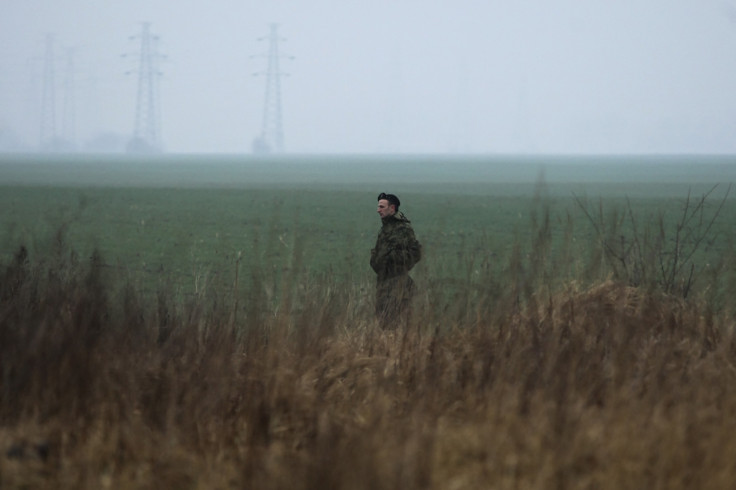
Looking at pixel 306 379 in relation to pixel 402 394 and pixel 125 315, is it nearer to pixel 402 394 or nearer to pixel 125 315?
pixel 402 394

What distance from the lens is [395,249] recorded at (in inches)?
393

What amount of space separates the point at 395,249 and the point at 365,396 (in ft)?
→ 11.1

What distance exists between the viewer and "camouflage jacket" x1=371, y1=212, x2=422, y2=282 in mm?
9977

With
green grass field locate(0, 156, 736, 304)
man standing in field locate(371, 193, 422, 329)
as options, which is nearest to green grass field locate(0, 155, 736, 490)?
man standing in field locate(371, 193, 422, 329)

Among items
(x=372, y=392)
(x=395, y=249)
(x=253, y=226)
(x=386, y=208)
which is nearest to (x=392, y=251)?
(x=395, y=249)

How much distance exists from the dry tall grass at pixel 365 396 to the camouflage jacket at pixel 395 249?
4.11ft

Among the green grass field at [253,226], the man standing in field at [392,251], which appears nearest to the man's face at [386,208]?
the man standing in field at [392,251]

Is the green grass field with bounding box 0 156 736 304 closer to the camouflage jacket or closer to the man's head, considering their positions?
the camouflage jacket

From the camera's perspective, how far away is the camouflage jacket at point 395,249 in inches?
393

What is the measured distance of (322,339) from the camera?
25.0ft

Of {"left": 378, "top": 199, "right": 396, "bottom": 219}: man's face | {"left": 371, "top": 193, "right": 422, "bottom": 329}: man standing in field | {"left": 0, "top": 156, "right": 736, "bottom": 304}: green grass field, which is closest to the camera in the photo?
{"left": 371, "top": 193, "right": 422, "bottom": 329}: man standing in field

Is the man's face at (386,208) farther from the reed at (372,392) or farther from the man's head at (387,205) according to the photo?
the reed at (372,392)

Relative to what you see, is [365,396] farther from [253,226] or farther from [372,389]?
[253,226]

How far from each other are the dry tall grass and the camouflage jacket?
125cm
